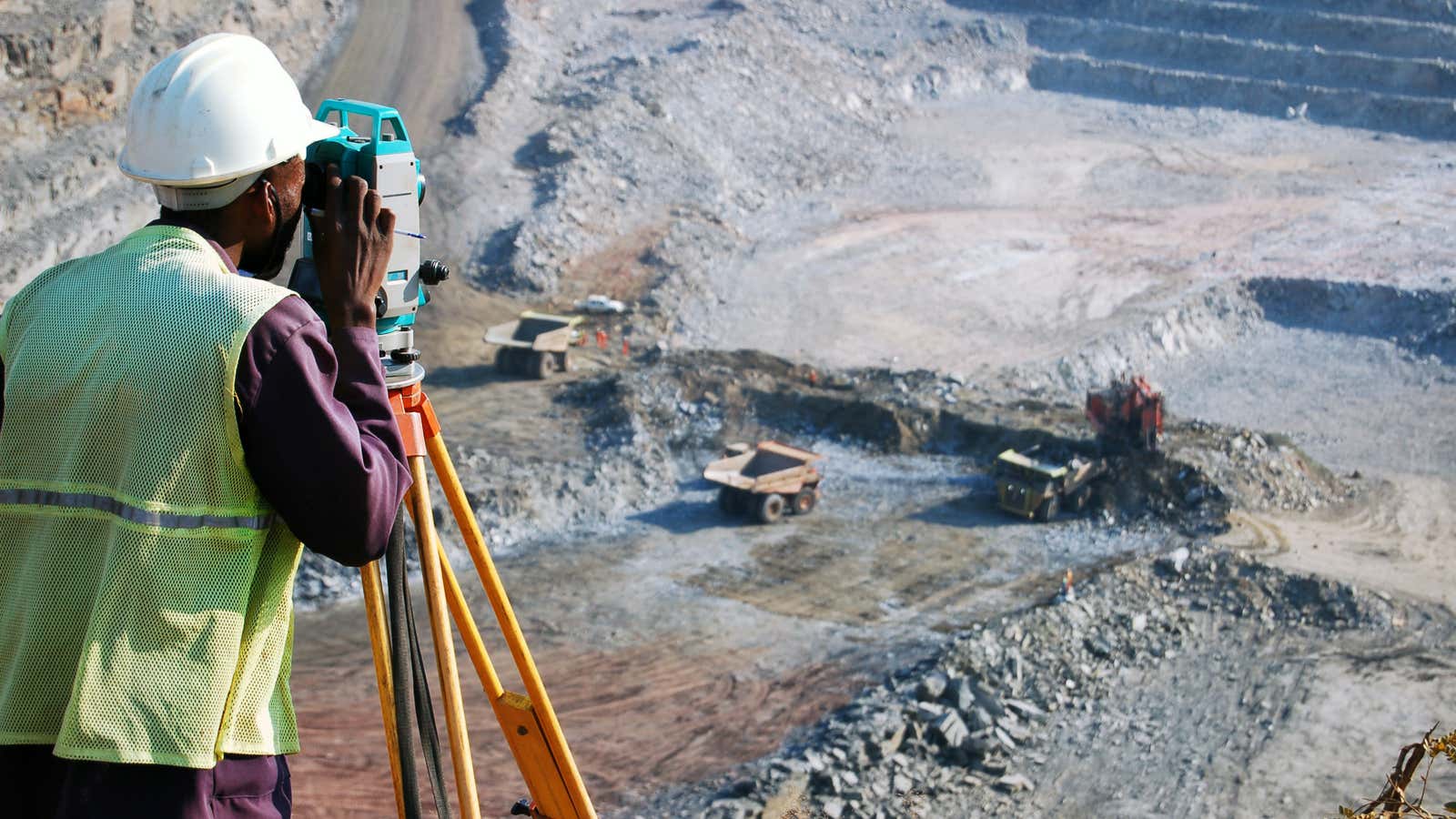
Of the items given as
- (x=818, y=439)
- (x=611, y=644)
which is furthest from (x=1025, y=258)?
(x=611, y=644)

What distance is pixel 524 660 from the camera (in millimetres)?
3096

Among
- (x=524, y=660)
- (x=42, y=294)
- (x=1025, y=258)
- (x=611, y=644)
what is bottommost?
(x=611, y=644)

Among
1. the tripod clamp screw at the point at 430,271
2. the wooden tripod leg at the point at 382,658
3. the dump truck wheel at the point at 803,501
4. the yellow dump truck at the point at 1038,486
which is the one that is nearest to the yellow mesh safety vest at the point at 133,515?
the wooden tripod leg at the point at 382,658

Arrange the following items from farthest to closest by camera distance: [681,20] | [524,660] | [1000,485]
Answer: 1. [681,20]
2. [1000,485]
3. [524,660]

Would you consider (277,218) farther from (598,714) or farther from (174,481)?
(598,714)

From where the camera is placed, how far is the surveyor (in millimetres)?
2000

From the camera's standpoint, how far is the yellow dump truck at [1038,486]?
15.0 meters

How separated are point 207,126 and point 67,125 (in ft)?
72.5

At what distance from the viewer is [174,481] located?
201cm

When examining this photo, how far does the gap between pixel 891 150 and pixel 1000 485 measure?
17485 mm

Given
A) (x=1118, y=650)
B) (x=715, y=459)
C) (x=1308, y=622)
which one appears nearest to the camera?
(x=1118, y=650)

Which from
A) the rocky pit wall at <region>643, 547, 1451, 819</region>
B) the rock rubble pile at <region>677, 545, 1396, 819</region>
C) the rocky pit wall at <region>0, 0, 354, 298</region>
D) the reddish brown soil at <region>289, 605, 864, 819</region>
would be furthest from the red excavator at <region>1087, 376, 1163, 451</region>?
the rocky pit wall at <region>0, 0, 354, 298</region>

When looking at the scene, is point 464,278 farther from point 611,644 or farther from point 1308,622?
point 1308,622

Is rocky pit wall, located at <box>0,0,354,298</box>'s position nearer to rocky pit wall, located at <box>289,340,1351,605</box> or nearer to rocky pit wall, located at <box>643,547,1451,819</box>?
rocky pit wall, located at <box>289,340,1351,605</box>
